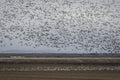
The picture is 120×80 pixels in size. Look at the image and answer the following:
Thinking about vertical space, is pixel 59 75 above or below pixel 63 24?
below

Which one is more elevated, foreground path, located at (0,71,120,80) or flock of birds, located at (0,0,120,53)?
flock of birds, located at (0,0,120,53)

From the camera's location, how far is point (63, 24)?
771mm

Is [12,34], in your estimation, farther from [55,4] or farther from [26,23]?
[55,4]

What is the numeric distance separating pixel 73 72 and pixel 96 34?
0.49 feet

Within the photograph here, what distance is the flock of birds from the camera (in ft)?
2.42

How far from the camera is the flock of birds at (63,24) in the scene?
736 millimetres

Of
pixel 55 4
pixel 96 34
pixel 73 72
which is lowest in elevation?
pixel 73 72

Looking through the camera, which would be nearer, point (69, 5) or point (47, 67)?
point (47, 67)

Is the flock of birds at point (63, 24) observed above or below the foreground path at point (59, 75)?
Answer: above

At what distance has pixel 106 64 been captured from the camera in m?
0.70

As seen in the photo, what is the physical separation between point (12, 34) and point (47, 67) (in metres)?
0.16

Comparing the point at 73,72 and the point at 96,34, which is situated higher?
the point at 96,34

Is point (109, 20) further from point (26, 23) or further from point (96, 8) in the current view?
point (26, 23)

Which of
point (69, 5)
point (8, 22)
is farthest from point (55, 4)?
point (8, 22)
